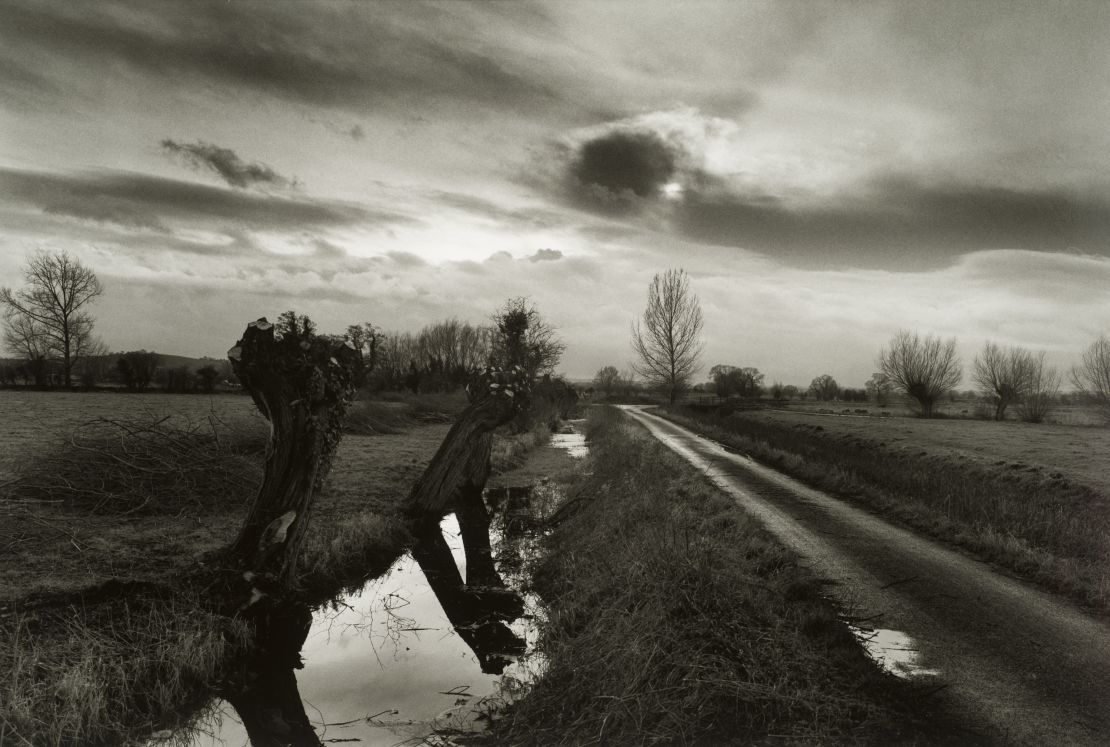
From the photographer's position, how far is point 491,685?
6.22 m

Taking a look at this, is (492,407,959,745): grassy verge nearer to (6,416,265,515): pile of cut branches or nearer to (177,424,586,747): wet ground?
(177,424,586,747): wet ground

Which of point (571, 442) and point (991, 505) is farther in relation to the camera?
point (571, 442)

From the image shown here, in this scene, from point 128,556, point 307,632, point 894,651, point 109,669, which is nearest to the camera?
point 109,669

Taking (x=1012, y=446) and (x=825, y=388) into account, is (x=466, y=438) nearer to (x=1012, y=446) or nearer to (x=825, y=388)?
(x=1012, y=446)

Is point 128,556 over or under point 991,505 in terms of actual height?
under

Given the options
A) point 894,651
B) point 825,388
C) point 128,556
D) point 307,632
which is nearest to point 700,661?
point 894,651

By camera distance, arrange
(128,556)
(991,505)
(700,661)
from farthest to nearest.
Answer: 1. (991,505)
2. (128,556)
3. (700,661)

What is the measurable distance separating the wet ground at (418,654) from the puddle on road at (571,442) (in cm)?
1516

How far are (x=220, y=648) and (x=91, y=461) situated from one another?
19.2ft

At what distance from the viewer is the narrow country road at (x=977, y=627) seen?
15.3 feet

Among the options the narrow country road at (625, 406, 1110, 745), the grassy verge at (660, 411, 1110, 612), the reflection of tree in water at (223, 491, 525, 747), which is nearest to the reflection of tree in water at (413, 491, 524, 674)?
the reflection of tree in water at (223, 491, 525, 747)

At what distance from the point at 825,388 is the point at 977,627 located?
103 metres

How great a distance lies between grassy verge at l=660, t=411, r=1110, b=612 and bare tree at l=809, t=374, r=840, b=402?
82.7 meters

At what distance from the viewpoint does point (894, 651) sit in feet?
19.0
